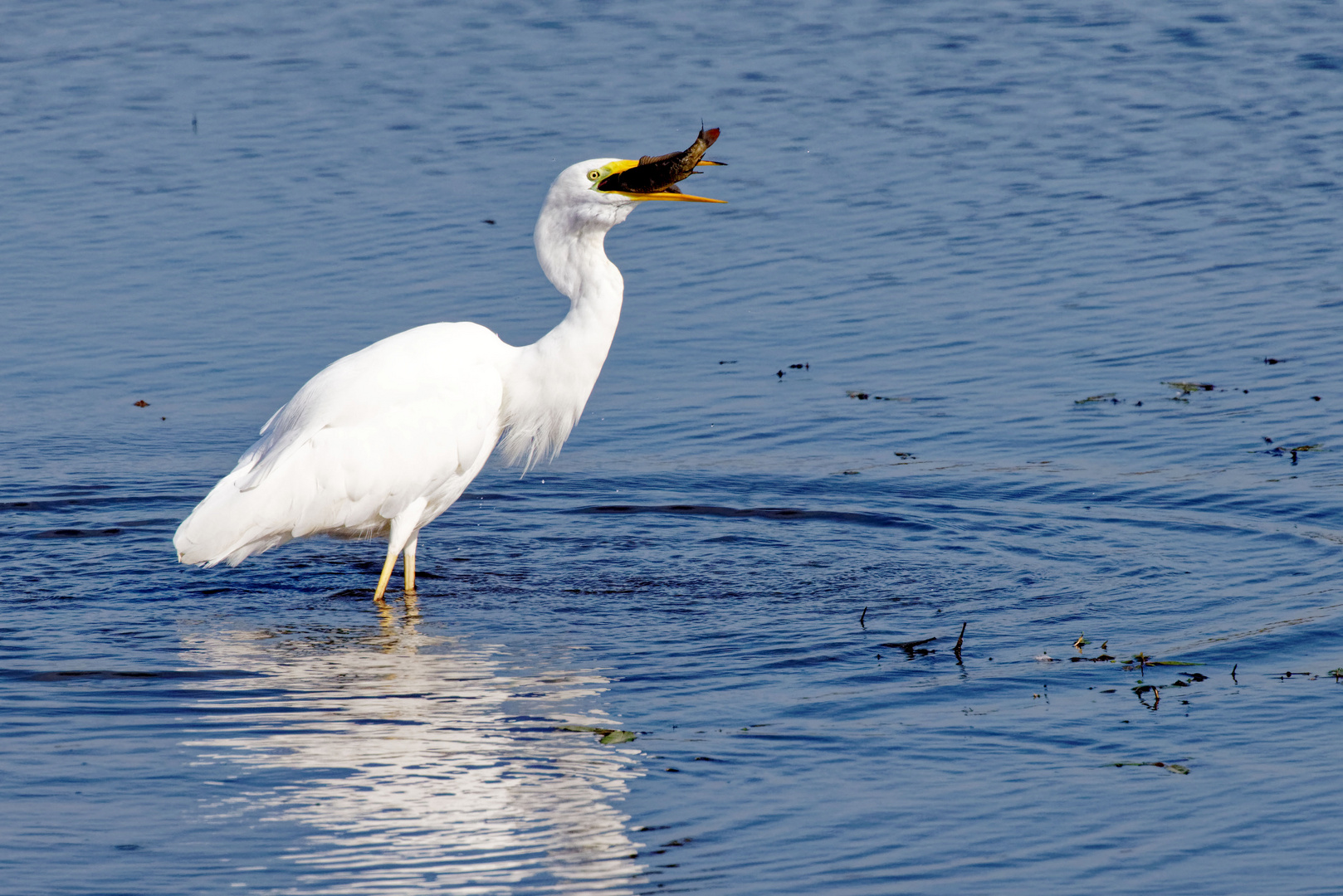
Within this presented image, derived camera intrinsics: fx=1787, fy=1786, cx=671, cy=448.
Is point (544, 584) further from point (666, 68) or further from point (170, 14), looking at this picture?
point (170, 14)

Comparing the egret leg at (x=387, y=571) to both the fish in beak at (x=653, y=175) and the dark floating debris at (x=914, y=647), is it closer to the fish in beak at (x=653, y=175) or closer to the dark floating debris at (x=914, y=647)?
the fish in beak at (x=653, y=175)

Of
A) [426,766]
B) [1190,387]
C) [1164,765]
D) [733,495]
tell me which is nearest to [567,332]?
[733,495]

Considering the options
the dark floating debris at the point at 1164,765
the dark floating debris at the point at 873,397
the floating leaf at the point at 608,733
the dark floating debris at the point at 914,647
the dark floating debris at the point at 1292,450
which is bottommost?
the dark floating debris at the point at 873,397

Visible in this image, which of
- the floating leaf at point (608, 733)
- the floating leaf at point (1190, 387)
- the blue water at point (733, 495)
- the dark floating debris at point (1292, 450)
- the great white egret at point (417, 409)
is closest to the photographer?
the blue water at point (733, 495)

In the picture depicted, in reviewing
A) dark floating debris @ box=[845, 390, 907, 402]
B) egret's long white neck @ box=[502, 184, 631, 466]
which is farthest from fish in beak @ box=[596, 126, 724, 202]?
dark floating debris @ box=[845, 390, 907, 402]

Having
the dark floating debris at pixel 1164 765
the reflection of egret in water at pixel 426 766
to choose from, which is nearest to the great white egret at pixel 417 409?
the reflection of egret in water at pixel 426 766

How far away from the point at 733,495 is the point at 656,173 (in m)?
2.45

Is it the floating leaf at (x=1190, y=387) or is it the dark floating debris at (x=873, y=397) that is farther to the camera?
the dark floating debris at (x=873, y=397)

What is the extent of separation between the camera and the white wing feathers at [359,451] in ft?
28.3

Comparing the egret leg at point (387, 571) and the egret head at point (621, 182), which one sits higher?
the egret head at point (621, 182)

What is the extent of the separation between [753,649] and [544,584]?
5.08ft

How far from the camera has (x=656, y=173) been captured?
27.6 ft

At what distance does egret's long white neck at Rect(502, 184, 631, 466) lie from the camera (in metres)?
8.63

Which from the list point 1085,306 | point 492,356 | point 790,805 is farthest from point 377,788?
point 1085,306
